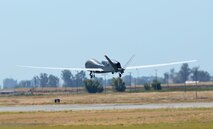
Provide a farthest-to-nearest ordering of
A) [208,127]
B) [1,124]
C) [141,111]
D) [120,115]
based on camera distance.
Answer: [141,111]
[120,115]
[1,124]
[208,127]

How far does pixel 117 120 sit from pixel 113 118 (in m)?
3.34

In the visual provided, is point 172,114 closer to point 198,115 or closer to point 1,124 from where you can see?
point 198,115

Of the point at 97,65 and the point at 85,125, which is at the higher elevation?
the point at 97,65

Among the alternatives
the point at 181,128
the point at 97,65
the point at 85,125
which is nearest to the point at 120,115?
the point at 85,125

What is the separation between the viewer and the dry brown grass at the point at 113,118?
75.5 meters

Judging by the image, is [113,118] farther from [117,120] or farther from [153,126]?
[153,126]

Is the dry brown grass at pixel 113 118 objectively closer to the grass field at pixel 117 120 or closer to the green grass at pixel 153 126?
the grass field at pixel 117 120

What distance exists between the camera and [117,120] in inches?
3073

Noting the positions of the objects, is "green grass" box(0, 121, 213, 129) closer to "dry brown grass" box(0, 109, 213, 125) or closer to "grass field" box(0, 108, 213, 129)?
"grass field" box(0, 108, 213, 129)

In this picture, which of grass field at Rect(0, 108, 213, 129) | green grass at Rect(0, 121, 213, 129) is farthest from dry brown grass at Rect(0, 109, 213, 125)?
green grass at Rect(0, 121, 213, 129)

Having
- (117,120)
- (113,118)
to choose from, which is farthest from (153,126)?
(113,118)

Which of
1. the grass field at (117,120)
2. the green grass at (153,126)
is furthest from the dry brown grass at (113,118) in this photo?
the green grass at (153,126)

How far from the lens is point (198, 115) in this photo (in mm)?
79875

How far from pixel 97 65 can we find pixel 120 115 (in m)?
82.1
